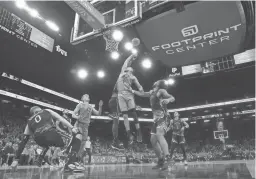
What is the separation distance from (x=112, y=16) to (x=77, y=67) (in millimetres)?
10298

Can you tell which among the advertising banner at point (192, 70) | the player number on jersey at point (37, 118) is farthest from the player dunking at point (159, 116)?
the advertising banner at point (192, 70)

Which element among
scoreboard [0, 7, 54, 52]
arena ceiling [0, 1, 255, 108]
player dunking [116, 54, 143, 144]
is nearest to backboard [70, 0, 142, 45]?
player dunking [116, 54, 143, 144]

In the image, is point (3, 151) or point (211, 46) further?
point (3, 151)

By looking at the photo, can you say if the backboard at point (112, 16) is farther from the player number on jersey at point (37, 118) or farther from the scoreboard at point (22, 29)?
the scoreboard at point (22, 29)

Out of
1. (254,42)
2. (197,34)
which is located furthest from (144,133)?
(197,34)

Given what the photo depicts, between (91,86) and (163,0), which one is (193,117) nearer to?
(91,86)

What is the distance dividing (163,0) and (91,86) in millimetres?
16471

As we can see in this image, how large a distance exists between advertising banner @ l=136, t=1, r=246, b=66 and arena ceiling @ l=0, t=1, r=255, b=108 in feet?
5.72

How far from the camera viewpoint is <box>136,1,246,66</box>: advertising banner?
7.64 metres

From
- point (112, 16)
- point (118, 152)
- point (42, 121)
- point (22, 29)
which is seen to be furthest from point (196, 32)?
point (118, 152)

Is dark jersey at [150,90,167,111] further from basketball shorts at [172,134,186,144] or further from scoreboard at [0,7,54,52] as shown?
scoreboard at [0,7,54,52]

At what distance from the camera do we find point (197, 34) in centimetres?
879

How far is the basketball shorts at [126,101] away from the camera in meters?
4.40

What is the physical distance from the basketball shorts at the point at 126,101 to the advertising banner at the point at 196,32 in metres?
4.87
